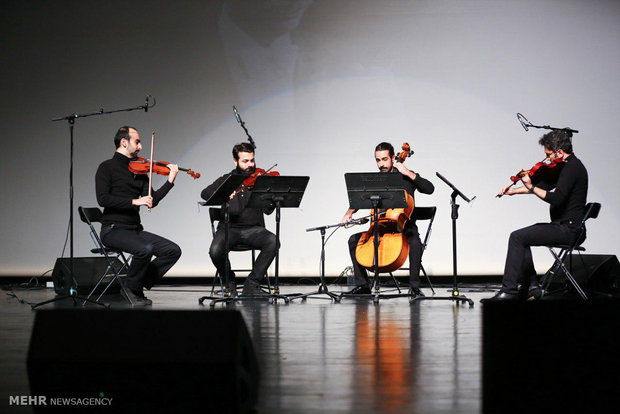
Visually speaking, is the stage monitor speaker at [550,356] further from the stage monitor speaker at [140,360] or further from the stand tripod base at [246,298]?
the stand tripod base at [246,298]

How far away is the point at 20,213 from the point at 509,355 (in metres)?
6.71

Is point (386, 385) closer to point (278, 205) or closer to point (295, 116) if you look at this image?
point (278, 205)

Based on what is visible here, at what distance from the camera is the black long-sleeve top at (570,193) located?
4.55 meters

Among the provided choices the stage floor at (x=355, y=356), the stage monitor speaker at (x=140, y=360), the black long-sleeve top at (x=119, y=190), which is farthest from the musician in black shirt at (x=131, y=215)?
the stage monitor speaker at (x=140, y=360)

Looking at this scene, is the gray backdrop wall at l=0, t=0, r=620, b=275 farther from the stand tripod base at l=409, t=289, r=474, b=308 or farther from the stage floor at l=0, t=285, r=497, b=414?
the stage floor at l=0, t=285, r=497, b=414

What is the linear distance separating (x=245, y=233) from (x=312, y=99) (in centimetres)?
214

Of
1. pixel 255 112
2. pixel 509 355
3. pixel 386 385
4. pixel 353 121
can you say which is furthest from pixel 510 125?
pixel 509 355

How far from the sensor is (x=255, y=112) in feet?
22.6

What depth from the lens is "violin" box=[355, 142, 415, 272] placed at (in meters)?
5.00

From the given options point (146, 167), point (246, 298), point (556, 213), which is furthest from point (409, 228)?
point (146, 167)

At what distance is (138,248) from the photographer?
4.68 meters

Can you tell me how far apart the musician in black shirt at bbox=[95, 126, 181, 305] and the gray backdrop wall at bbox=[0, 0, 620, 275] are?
6.40 feet

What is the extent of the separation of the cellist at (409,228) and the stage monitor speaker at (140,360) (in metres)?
3.67

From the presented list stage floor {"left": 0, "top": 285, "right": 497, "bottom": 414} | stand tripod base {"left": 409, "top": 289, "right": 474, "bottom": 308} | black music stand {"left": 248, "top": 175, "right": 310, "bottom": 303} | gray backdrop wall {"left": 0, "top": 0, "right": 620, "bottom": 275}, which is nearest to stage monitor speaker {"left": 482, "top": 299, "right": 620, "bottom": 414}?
stage floor {"left": 0, "top": 285, "right": 497, "bottom": 414}
